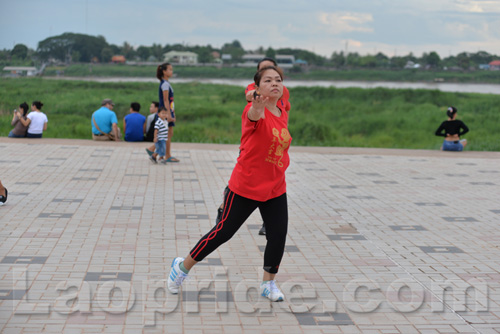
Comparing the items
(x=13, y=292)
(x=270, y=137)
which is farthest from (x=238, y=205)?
(x=13, y=292)

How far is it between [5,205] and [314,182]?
4.73 meters

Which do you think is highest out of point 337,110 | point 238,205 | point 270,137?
point 270,137

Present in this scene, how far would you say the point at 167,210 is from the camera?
7617mm

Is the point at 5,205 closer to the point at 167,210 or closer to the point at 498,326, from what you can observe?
the point at 167,210

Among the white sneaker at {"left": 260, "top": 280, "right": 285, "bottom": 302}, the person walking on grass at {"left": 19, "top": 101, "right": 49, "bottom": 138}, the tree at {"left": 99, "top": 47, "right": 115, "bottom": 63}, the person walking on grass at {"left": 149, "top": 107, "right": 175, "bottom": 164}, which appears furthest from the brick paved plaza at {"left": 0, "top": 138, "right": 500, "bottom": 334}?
the tree at {"left": 99, "top": 47, "right": 115, "bottom": 63}

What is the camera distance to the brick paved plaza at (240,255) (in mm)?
4211

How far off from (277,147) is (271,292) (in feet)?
3.51

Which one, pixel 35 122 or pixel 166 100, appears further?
pixel 35 122

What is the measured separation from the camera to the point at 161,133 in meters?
11.0

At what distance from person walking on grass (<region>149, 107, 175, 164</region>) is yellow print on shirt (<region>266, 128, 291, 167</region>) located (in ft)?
22.2

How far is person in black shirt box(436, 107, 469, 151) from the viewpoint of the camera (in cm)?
1473

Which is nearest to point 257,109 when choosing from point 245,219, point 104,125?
point 245,219

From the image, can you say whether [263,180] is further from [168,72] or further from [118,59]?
[118,59]

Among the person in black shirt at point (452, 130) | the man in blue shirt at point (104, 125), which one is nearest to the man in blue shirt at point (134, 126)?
the man in blue shirt at point (104, 125)
